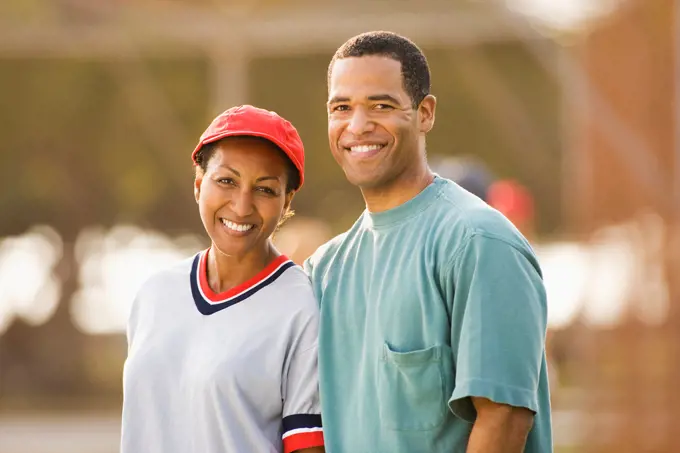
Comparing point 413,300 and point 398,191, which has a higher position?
point 398,191

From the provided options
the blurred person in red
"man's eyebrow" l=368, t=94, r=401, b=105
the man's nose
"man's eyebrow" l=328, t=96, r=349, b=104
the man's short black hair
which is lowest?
→ the man's nose

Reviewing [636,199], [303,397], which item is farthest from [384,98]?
[636,199]

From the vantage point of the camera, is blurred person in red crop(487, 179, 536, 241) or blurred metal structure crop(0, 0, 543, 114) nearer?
blurred person in red crop(487, 179, 536, 241)

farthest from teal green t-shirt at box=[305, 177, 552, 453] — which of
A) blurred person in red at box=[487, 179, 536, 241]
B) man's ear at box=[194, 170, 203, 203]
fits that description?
blurred person in red at box=[487, 179, 536, 241]

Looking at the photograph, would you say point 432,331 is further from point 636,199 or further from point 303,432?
point 636,199

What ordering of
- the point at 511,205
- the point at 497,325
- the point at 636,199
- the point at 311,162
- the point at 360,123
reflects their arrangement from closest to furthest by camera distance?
the point at 497,325 < the point at 360,123 < the point at 511,205 < the point at 636,199 < the point at 311,162

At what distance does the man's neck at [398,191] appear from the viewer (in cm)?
343

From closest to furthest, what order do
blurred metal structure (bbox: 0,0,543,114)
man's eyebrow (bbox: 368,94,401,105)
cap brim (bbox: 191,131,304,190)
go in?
man's eyebrow (bbox: 368,94,401,105) → cap brim (bbox: 191,131,304,190) → blurred metal structure (bbox: 0,0,543,114)

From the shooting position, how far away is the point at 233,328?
11.6 ft

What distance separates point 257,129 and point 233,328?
1.75 ft

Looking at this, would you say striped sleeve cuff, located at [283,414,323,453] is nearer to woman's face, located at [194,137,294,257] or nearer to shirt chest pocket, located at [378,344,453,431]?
shirt chest pocket, located at [378,344,453,431]

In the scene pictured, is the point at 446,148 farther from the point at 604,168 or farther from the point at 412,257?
the point at 412,257

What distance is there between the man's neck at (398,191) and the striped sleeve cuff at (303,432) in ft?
1.84

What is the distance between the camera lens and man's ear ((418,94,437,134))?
3.48 meters
